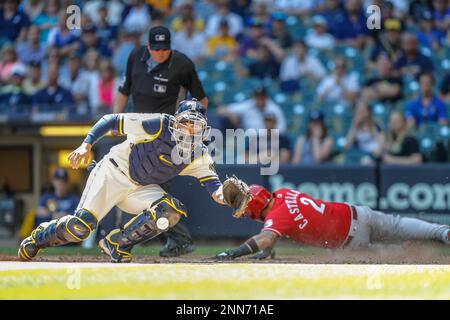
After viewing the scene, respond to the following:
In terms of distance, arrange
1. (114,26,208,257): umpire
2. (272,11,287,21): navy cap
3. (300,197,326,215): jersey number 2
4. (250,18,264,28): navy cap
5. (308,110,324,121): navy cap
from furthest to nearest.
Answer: (272,11,287,21): navy cap
(250,18,264,28): navy cap
(308,110,324,121): navy cap
(114,26,208,257): umpire
(300,197,326,215): jersey number 2

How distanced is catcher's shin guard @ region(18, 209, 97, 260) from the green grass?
75 centimetres

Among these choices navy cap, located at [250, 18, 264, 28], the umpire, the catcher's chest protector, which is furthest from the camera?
navy cap, located at [250, 18, 264, 28]

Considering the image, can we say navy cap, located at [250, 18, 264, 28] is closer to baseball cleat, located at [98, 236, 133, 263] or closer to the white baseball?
baseball cleat, located at [98, 236, 133, 263]

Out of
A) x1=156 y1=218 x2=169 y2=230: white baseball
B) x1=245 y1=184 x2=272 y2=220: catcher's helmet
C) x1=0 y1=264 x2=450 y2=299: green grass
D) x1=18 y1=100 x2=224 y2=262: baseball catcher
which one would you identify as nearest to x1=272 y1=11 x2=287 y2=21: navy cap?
x1=245 y1=184 x2=272 y2=220: catcher's helmet

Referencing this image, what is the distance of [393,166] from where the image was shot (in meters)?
11.1

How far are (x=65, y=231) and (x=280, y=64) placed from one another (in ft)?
22.7

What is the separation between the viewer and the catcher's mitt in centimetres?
736

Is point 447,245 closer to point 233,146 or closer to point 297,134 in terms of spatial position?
point 233,146

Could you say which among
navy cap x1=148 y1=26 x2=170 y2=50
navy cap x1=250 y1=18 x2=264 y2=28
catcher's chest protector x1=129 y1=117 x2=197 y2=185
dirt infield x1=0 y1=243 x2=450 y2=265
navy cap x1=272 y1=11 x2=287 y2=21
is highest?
navy cap x1=272 y1=11 x2=287 y2=21

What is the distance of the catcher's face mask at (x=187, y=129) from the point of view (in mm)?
7285

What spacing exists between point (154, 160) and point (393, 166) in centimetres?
443

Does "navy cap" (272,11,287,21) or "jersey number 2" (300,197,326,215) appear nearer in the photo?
"jersey number 2" (300,197,326,215)

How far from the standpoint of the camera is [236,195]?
7.45m
